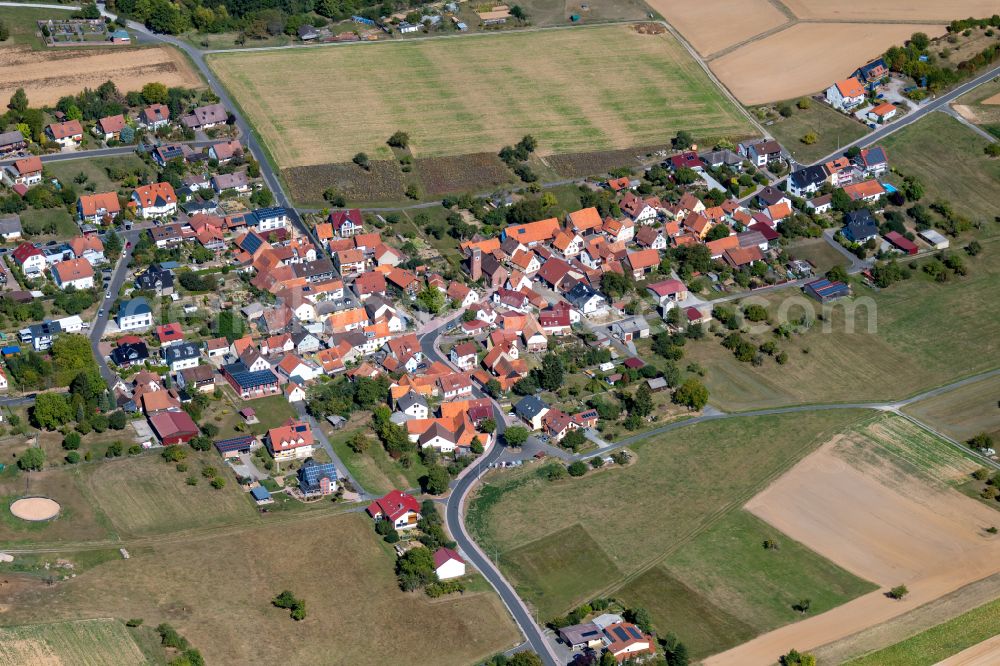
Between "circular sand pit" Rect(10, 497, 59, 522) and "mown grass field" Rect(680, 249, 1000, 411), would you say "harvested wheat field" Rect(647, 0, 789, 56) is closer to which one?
"mown grass field" Rect(680, 249, 1000, 411)

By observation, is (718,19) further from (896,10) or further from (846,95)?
(846,95)

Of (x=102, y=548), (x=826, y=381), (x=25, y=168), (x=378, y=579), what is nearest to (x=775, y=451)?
(x=826, y=381)

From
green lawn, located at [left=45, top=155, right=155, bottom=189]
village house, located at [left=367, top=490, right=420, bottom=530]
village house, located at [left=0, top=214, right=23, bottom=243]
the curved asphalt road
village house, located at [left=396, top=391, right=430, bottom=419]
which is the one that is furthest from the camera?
green lawn, located at [left=45, top=155, right=155, bottom=189]

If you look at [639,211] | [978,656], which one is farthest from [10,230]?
[978,656]

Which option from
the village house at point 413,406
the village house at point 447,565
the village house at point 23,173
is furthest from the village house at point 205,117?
the village house at point 447,565

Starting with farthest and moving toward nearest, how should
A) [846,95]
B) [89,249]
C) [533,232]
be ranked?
[846,95], [533,232], [89,249]

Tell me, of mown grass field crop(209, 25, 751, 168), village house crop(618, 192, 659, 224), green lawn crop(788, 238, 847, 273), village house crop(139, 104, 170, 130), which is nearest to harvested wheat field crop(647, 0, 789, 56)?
mown grass field crop(209, 25, 751, 168)

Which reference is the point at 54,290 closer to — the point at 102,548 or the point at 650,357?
the point at 102,548

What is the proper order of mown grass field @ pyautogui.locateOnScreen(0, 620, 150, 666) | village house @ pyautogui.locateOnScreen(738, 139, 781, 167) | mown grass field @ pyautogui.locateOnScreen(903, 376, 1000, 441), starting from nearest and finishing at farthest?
mown grass field @ pyautogui.locateOnScreen(0, 620, 150, 666)
mown grass field @ pyautogui.locateOnScreen(903, 376, 1000, 441)
village house @ pyautogui.locateOnScreen(738, 139, 781, 167)
